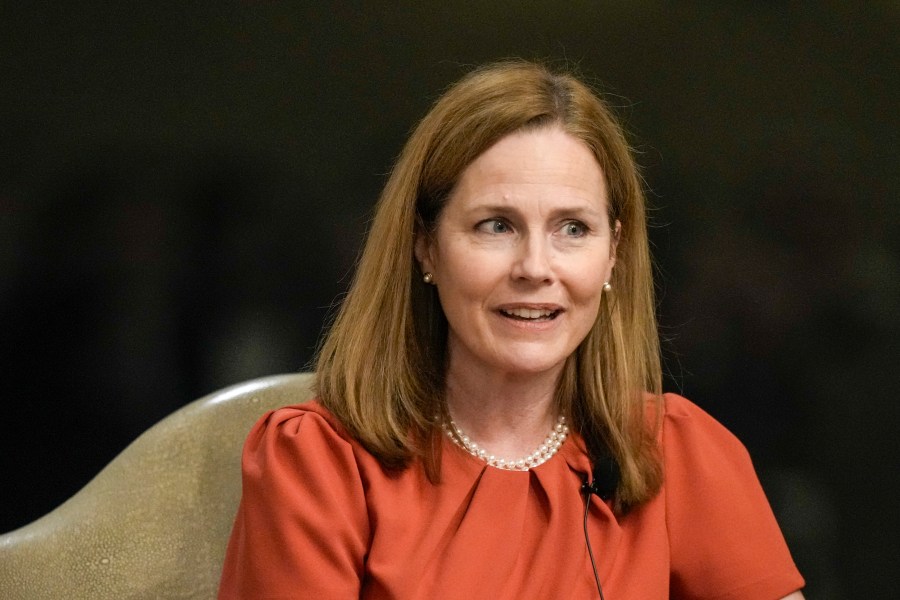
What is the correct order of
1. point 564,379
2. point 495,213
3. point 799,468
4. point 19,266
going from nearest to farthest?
point 495,213
point 564,379
point 19,266
point 799,468

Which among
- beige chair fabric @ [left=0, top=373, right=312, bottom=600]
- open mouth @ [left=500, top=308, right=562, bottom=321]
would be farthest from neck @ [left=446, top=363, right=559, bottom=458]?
beige chair fabric @ [left=0, top=373, right=312, bottom=600]

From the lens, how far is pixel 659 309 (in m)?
2.34

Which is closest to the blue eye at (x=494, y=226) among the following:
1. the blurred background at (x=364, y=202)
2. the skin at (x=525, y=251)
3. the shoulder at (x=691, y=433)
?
the skin at (x=525, y=251)

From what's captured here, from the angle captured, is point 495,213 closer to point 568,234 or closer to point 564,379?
point 568,234

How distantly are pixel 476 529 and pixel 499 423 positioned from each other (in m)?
0.18

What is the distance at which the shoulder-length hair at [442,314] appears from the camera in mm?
1567

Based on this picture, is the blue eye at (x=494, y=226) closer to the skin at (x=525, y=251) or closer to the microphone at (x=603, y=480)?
the skin at (x=525, y=251)

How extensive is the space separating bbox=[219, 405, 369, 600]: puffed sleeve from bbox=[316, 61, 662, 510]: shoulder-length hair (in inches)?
2.4

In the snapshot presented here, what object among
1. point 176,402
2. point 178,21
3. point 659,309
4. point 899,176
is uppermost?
point 178,21

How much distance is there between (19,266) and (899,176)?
6.15 feet

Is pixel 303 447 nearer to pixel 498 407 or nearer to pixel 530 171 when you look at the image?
pixel 498 407

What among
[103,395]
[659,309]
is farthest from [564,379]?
[103,395]

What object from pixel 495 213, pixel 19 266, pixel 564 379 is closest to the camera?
pixel 495 213

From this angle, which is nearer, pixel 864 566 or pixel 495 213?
pixel 495 213
